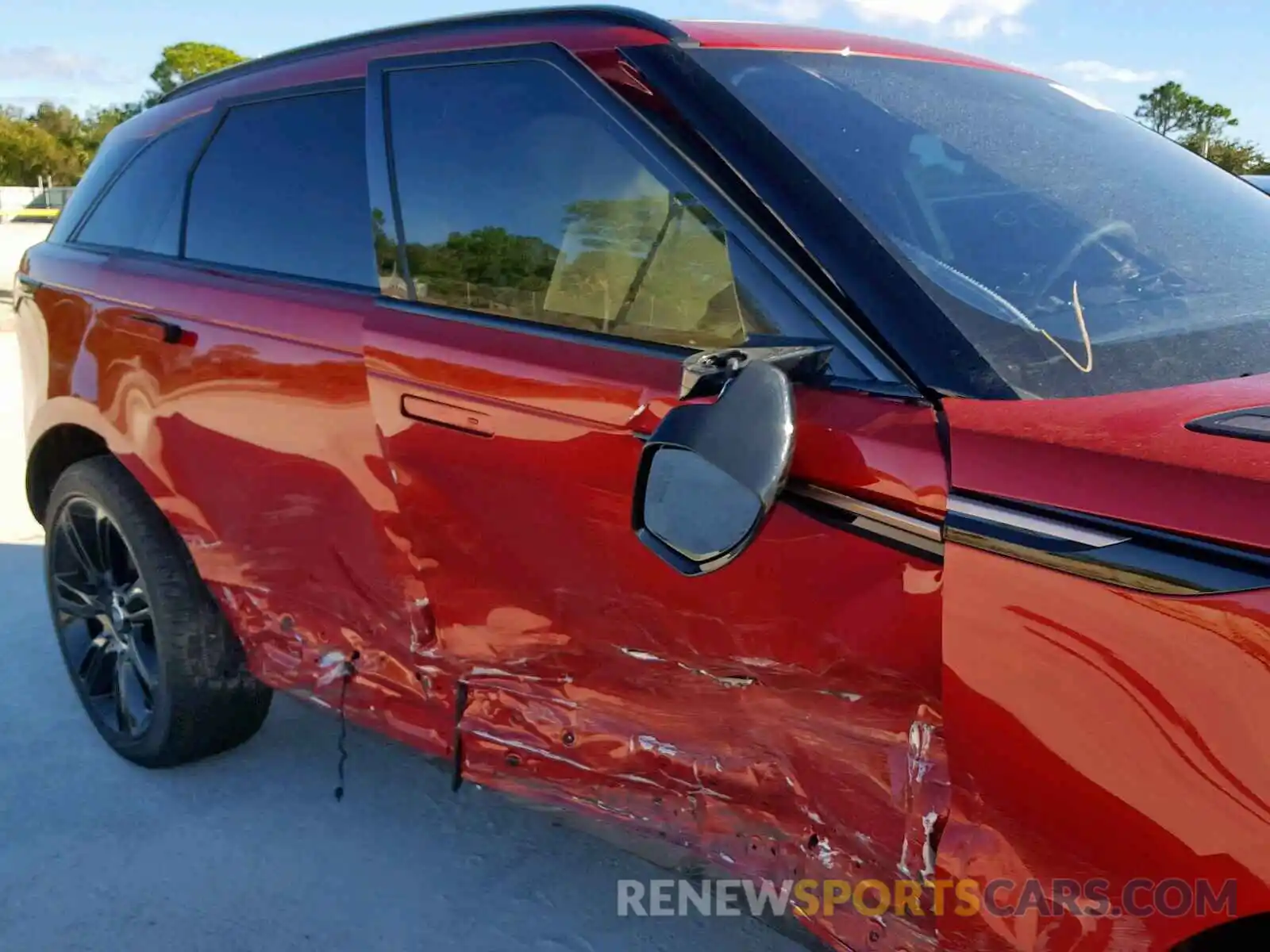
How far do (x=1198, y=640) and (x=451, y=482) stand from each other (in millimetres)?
1337

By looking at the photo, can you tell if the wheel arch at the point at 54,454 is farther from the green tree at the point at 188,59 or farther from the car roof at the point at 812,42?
the green tree at the point at 188,59

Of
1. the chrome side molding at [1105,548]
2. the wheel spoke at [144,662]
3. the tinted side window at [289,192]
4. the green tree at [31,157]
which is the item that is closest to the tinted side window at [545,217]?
the tinted side window at [289,192]

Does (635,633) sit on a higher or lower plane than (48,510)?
higher

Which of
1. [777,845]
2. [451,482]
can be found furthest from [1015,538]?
[451,482]

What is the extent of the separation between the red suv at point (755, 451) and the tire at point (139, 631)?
28mm

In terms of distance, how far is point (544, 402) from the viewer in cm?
192

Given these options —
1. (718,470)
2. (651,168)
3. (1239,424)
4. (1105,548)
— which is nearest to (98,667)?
(651,168)

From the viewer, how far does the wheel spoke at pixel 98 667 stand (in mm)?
3377

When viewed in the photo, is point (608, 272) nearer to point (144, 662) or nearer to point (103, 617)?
point (144, 662)

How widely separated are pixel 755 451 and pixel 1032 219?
840 mm

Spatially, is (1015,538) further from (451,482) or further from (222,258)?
(222,258)

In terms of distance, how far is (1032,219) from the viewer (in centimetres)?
193

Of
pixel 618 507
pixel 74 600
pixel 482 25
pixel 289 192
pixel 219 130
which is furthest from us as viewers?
pixel 74 600

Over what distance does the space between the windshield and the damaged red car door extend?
8.0 inches
